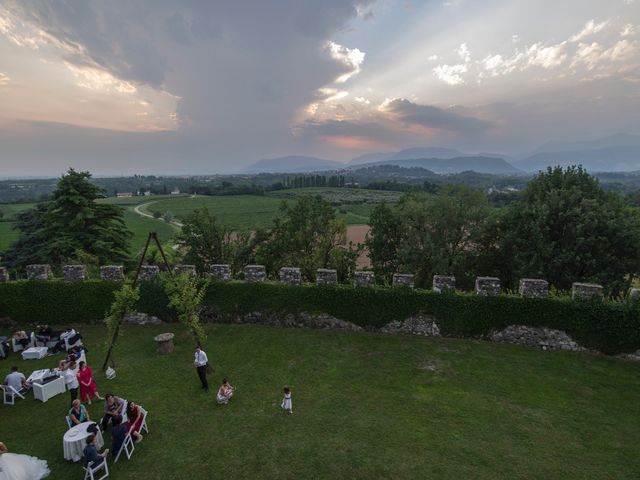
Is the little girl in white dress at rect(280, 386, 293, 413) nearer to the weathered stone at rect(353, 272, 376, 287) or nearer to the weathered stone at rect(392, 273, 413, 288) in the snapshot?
the weathered stone at rect(353, 272, 376, 287)

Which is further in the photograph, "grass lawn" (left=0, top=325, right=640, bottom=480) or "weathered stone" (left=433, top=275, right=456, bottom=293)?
"weathered stone" (left=433, top=275, right=456, bottom=293)

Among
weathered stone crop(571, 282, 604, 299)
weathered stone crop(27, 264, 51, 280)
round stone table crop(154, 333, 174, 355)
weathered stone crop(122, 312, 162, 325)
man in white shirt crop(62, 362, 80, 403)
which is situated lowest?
weathered stone crop(122, 312, 162, 325)

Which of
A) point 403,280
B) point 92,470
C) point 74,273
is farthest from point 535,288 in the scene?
point 74,273

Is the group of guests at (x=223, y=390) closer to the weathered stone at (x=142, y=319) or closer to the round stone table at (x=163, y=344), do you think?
the round stone table at (x=163, y=344)

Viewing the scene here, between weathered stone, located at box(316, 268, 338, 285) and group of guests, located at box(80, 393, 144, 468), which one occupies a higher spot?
weathered stone, located at box(316, 268, 338, 285)

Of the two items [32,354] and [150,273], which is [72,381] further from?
[150,273]

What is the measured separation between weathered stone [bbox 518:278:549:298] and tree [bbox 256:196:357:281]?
10.7 m

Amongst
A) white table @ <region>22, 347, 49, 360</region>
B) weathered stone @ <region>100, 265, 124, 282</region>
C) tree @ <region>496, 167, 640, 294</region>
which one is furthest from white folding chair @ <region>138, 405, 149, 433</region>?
tree @ <region>496, 167, 640, 294</region>

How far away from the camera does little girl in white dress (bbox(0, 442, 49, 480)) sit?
25.7ft

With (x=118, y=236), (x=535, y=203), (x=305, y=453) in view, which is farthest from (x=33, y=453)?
(x=535, y=203)

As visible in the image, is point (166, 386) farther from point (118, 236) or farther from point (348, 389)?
point (118, 236)

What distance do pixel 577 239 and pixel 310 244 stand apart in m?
14.7

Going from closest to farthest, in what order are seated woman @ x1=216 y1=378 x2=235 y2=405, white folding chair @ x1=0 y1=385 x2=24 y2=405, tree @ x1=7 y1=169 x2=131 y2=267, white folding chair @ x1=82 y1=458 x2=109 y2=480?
white folding chair @ x1=82 y1=458 x2=109 y2=480 < seated woman @ x1=216 y1=378 x2=235 y2=405 < white folding chair @ x1=0 y1=385 x2=24 y2=405 < tree @ x1=7 y1=169 x2=131 y2=267

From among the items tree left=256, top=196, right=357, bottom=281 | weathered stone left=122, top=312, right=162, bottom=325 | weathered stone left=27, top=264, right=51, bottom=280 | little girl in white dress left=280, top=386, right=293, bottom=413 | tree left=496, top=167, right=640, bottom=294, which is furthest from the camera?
tree left=256, top=196, right=357, bottom=281
